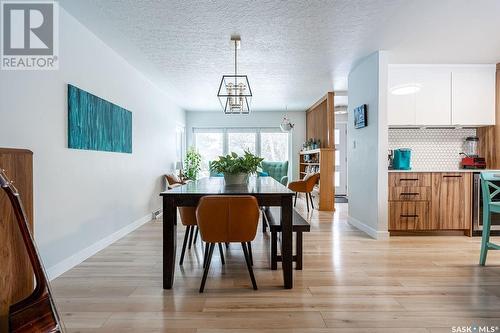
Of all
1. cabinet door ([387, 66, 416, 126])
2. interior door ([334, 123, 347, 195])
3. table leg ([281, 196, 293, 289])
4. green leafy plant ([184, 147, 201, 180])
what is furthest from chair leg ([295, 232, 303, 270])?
interior door ([334, 123, 347, 195])

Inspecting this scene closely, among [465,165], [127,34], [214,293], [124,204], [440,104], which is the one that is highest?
[127,34]

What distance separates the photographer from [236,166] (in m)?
3.05

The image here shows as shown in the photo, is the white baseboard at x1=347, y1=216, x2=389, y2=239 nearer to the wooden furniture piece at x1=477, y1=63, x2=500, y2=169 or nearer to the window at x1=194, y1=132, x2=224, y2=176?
the wooden furniture piece at x1=477, y1=63, x2=500, y2=169

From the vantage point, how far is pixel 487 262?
317cm

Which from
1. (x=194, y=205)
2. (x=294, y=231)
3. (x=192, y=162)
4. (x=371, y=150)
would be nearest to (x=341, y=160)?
(x=192, y=162)

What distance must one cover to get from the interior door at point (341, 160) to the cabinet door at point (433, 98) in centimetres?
484

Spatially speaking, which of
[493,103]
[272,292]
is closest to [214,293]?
[272,292]

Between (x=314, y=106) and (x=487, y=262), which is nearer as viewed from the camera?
(x=487, y=262)

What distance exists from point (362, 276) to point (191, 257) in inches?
65.8

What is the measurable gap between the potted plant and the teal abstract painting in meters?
1.35

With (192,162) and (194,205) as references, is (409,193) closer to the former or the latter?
(194,205)

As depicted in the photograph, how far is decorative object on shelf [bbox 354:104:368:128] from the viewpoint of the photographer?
443 cm

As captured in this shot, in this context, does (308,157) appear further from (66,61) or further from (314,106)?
(66,61)

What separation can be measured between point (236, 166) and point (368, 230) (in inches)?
92.0
